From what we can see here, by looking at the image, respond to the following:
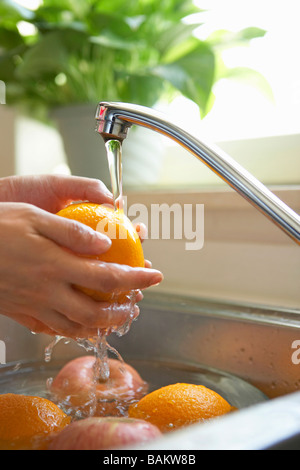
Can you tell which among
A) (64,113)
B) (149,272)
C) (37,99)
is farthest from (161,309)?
(37,99)

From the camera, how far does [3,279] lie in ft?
1.63

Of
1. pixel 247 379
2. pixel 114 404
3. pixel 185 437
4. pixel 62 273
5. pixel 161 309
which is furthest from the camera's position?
pixel 161 309

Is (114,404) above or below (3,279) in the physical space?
below

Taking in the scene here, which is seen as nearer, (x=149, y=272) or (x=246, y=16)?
(x=149, y=272)

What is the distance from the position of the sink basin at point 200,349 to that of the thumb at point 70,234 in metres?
0.27

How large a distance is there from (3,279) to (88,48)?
2.81ft

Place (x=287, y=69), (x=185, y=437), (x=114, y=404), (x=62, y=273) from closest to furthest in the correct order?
(x=185, y=437) < (x=62, y=273) < (x=114, y=404) < (x=287, y=69)

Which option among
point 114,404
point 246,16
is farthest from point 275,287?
point 246,16

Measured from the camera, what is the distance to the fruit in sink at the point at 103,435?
40 cm

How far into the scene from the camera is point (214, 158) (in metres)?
0.54

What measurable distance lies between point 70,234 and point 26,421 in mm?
183

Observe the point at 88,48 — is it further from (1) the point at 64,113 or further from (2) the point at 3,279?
(2) the point at 3,279

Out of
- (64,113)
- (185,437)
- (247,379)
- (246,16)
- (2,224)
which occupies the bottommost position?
(247,379)

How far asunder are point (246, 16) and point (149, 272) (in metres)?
0.95
